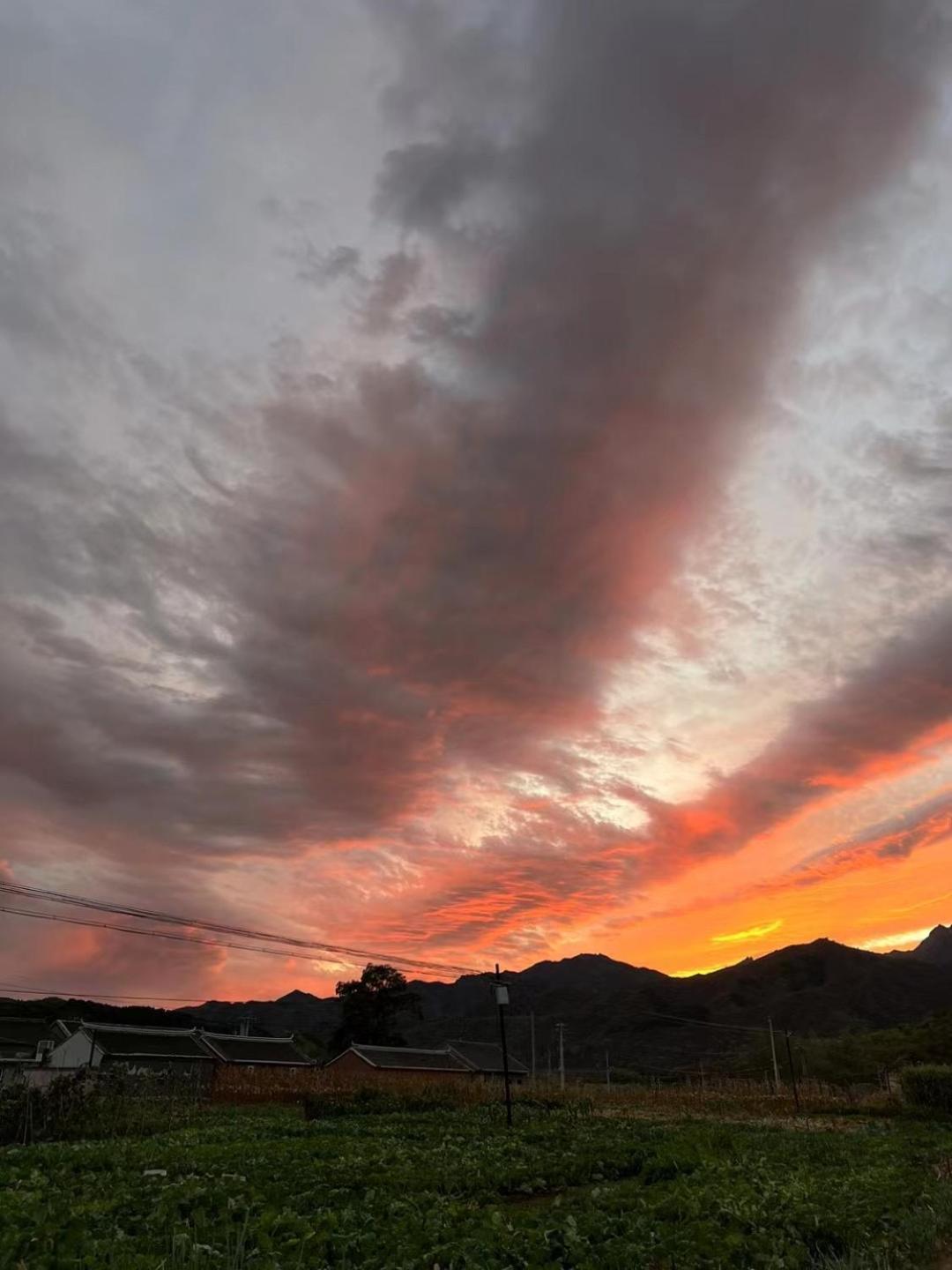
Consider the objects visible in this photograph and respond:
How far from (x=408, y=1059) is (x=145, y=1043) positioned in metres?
27.1

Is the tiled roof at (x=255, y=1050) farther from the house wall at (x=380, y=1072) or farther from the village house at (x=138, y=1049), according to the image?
the house wall at (x=380, y=1072)

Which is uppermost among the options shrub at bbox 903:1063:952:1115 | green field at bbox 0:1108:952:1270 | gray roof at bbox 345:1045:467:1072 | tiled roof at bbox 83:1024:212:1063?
tiled roof at bbox 83:1024:212:1063

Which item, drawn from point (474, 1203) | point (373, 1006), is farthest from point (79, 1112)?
point (373, 1006)

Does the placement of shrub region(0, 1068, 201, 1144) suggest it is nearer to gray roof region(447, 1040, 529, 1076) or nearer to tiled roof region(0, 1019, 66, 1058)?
tiled roof region(0, 1019, 66, 1058)

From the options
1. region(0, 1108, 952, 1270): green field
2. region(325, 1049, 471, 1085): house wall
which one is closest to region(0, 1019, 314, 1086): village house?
region(325, 1049, 471, 1085): house wall

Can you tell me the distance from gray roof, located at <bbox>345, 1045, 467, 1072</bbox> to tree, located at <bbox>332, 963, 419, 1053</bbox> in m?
20.8

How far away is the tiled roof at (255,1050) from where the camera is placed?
86.9 m

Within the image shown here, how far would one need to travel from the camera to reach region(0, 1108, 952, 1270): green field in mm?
12508

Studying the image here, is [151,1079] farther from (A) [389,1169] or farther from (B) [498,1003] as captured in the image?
(A) [389,1169]

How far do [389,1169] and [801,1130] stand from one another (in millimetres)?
25427

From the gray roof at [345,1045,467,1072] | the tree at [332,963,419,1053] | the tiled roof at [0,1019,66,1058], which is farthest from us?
the tree at [332,963,419,1053]

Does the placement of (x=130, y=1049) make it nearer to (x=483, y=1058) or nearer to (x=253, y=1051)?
(x=253, y=1051)

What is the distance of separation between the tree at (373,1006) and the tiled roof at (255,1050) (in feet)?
54.7

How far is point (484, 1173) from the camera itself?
69.2 ft
